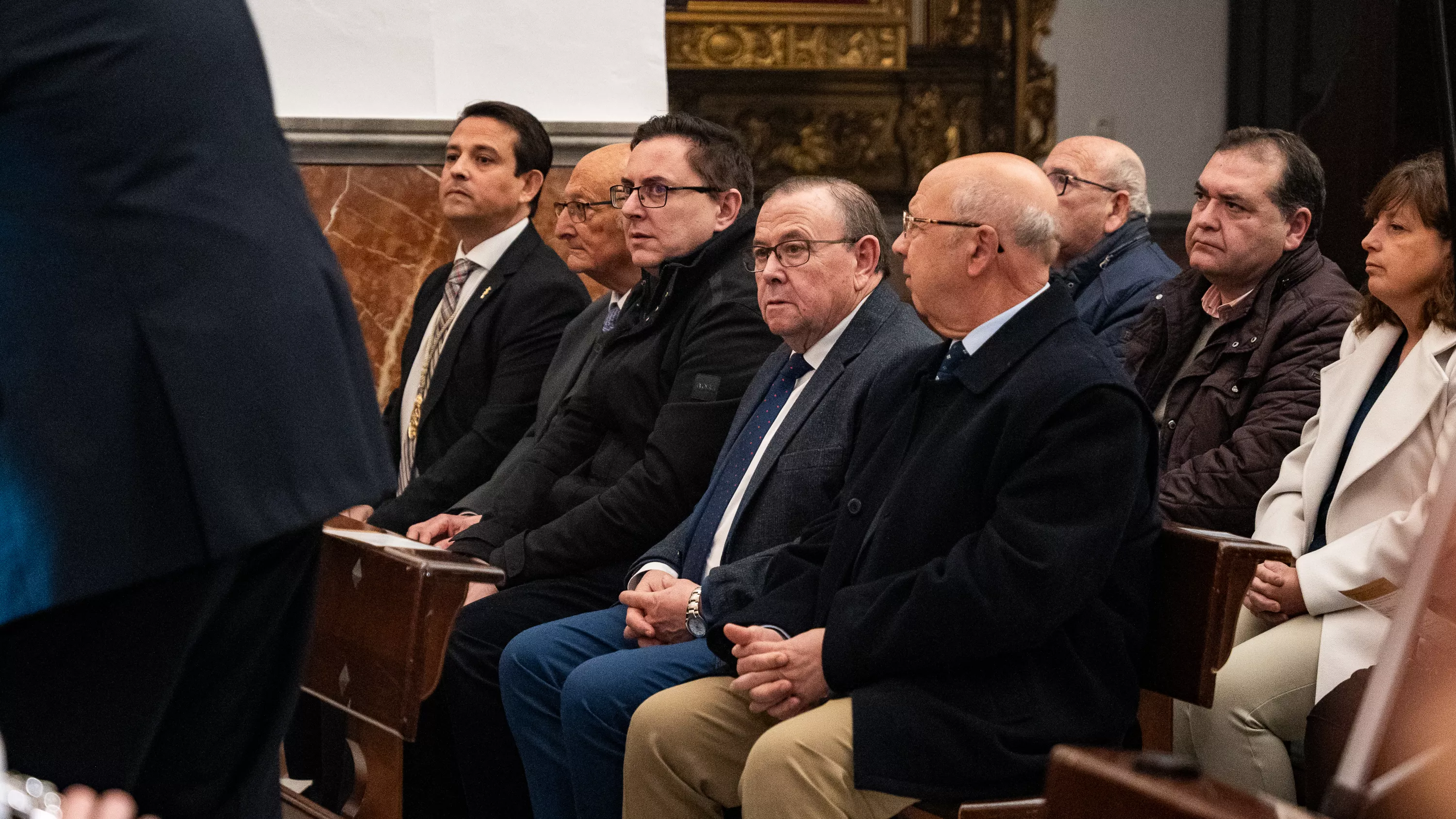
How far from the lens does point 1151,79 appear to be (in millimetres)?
7074

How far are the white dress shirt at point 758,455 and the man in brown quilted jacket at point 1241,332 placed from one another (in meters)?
0.70

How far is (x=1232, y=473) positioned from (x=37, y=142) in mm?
2328

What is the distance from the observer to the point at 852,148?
7.18m

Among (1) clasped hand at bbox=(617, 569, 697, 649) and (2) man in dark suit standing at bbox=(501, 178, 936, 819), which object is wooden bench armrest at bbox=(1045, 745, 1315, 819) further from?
(1) clasped hand at bbox=(617, 569, 697, 649)

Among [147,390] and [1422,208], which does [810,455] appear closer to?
[1422,208]

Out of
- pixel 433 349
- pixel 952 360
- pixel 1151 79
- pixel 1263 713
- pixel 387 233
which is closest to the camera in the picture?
pixel 952 360

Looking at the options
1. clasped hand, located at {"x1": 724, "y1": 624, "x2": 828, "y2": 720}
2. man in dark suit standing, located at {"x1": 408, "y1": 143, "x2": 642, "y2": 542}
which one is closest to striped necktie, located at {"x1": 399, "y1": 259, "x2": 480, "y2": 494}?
man in dark suit standing, located at {"x1": 408, "y1": 143, "x2": 642, "y2": 542}

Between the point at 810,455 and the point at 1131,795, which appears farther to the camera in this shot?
the point at 810,455

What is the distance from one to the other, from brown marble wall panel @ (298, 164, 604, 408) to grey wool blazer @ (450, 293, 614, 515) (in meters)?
0.77

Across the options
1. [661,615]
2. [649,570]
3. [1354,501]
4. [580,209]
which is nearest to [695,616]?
[661,615]

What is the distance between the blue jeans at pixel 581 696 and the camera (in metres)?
2.66

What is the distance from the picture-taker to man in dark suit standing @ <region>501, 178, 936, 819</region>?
8.84 ft

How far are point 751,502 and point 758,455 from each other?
0.39 feet

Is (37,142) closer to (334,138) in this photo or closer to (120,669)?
(120,669)
